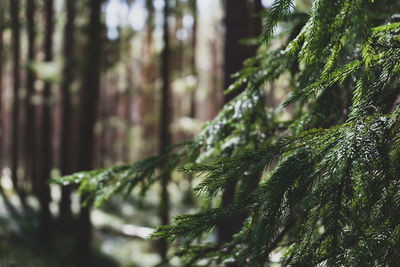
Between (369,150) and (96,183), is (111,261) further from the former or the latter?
(369,150)

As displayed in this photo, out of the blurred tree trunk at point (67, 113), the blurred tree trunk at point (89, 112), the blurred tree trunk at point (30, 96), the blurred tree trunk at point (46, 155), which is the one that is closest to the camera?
the blurred tree trunk at point (89, 112)

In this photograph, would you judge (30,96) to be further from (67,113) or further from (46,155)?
(46,155)

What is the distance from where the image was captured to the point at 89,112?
895 centimetres

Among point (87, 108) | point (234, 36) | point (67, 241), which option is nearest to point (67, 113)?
point (87, 108)

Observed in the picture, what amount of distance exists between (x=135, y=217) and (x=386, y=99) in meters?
17.1

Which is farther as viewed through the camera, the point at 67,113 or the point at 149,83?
the point at 149,83

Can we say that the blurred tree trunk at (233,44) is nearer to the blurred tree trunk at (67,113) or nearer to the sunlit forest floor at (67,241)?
the sunlit forest floor at (67,241)

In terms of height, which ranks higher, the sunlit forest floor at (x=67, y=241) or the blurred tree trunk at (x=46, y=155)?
the blurred tree trunk at (x=46, y=155)

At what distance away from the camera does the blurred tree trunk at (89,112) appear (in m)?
8.91

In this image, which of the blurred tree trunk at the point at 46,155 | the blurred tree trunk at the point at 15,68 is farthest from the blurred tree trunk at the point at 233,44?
the blurred tree trunk at the point at 15,68

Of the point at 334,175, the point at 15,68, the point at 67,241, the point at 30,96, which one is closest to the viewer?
the point at 334,175

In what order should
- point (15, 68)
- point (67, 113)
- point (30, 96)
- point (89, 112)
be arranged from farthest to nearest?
point (15, 68)
point (30, 96)
point (67, 113)
point (89, 112)

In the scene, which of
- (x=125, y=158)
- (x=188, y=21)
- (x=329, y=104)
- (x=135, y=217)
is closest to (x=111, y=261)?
(x=135, y=217)

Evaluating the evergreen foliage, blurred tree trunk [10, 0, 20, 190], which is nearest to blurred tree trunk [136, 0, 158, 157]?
blurred tree trunk [10, 0, 20, 190]
